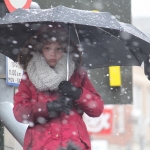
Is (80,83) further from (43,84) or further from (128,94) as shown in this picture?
(128,94)

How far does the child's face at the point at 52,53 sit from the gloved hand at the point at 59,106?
403 mm

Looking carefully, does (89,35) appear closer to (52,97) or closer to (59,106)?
(52,97)

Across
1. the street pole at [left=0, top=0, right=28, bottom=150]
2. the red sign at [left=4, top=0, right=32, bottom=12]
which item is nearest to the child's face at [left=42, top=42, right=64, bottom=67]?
the street pole at [left=0, top=0, right=28, bottom=150]

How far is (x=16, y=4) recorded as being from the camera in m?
6.88

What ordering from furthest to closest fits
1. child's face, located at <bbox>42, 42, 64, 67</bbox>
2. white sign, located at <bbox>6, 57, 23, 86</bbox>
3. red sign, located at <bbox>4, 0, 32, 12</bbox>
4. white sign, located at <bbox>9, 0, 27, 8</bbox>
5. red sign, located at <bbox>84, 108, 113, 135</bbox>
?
red sign, located at <bbox>84, 108, 113, 135</bbox> → white sign, located at <bbox>9, 0, 27, 8</bbox> → red sign, located at <bbox>4, 0, 32, 12</bbox> → white sign, located at <bbox>6, 57, 23, 86</bbox> → child's face, located at <bbox>42, 42, 64, 67</bbox>

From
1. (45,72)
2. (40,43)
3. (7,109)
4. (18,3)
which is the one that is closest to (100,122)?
(18,3)

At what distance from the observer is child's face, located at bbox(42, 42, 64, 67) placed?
17.3 ft

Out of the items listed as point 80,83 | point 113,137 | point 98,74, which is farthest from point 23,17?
point 113,137

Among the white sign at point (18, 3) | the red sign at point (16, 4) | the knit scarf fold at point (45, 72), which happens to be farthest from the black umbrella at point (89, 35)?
the white sign at point (18, 3)

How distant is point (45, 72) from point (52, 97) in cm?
21

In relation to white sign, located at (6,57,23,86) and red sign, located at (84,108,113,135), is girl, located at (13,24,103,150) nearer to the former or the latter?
white sign, located at (6,57,23,86)

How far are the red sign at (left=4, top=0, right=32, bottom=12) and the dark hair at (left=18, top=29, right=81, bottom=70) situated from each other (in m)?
1.40

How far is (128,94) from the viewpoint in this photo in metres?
11.4

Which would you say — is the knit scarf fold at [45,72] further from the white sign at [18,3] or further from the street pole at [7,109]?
the white sign at [18,3]
